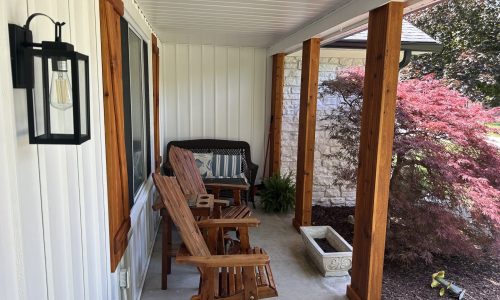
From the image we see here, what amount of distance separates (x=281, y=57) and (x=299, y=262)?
3.01 metres

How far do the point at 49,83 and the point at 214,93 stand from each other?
4.62m

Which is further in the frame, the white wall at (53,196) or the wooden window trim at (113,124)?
the wooden window trim at (113,124)

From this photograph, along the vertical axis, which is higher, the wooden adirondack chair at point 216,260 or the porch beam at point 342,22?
the porch beam at point 342,22

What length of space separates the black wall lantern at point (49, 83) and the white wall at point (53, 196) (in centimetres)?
3

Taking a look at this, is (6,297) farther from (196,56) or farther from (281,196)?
(196,56)

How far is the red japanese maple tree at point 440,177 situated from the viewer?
3127 mm

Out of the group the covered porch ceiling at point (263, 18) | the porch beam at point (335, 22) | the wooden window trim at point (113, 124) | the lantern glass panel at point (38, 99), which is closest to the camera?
the lantern glass panel at point (38, 99)

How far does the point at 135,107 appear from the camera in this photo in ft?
9.93

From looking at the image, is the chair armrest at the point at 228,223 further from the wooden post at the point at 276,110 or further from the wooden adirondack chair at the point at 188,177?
the wooden post at the point at 276,110

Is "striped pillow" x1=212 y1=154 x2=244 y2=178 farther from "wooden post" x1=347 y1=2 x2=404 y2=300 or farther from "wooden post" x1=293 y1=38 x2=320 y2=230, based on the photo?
"wooden post" x1=347 y1=2 x2=404 y2=300

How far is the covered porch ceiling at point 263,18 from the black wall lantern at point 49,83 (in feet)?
6.26

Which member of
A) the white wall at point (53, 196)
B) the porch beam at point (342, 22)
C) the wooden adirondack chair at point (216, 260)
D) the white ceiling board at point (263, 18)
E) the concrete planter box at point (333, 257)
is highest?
the white ceiling board at point (263, 18)

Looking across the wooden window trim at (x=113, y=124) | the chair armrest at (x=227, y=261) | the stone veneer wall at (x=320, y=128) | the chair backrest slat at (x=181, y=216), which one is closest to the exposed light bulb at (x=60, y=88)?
the wooden window trim at (x=113, y=124)

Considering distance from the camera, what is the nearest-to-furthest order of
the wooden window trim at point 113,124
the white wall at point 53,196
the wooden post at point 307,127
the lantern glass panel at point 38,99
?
the white wall at point 53,196
the lantern glass panel at point 38,99
the wooden window trim at point 113,124
the wooden post at point 307,127
